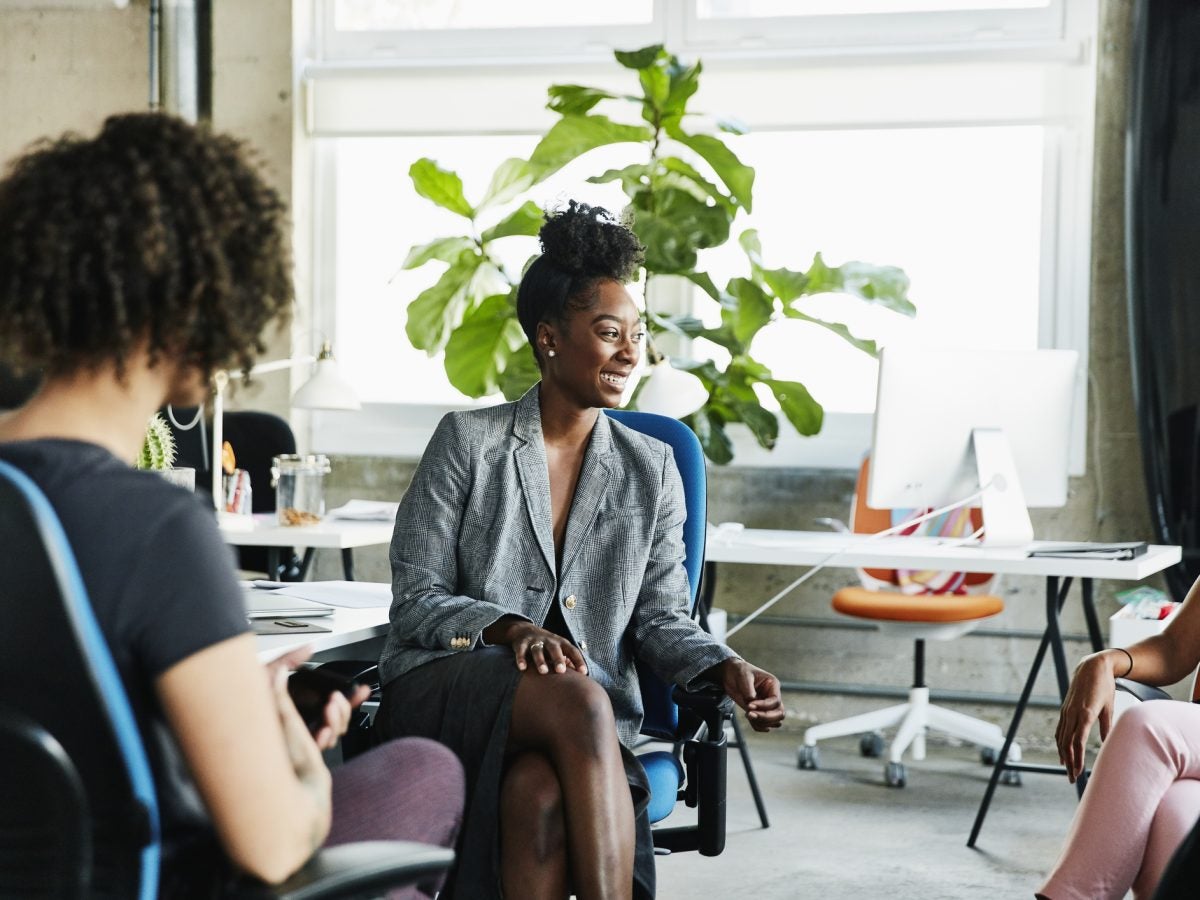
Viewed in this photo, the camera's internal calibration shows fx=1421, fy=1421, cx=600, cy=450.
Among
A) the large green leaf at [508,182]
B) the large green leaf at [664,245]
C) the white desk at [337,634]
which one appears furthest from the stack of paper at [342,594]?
the large green leaf at [508,182]

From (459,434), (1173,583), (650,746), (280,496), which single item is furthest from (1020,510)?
(280,496)

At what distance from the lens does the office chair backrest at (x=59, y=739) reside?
0.97m

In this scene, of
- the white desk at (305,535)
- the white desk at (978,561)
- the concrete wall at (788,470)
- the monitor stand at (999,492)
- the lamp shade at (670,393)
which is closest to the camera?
the white desk at (978,561)

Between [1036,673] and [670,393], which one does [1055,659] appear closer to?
[1036,673]

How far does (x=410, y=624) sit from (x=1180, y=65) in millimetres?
3269

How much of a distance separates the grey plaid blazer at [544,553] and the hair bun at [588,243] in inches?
11.3

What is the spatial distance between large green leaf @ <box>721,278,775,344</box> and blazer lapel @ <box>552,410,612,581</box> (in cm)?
188

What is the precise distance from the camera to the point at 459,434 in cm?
231

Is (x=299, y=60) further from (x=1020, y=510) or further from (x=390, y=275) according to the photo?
(x=1020, y=510)

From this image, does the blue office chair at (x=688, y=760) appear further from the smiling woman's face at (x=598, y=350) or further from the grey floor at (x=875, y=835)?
the grey floor at (x=875, y=835)

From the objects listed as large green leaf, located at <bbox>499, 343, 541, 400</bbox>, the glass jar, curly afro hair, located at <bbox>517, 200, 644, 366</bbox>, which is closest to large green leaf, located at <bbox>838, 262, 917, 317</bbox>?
large green leaf, located at <bbox>499, 343, 541, 400</bbox>

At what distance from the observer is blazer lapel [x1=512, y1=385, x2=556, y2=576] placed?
227cm

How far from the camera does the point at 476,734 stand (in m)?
2.01

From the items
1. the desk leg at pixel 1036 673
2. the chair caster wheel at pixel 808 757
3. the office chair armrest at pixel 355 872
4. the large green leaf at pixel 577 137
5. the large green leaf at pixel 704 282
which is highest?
the large green leaf at pixel 577 137
